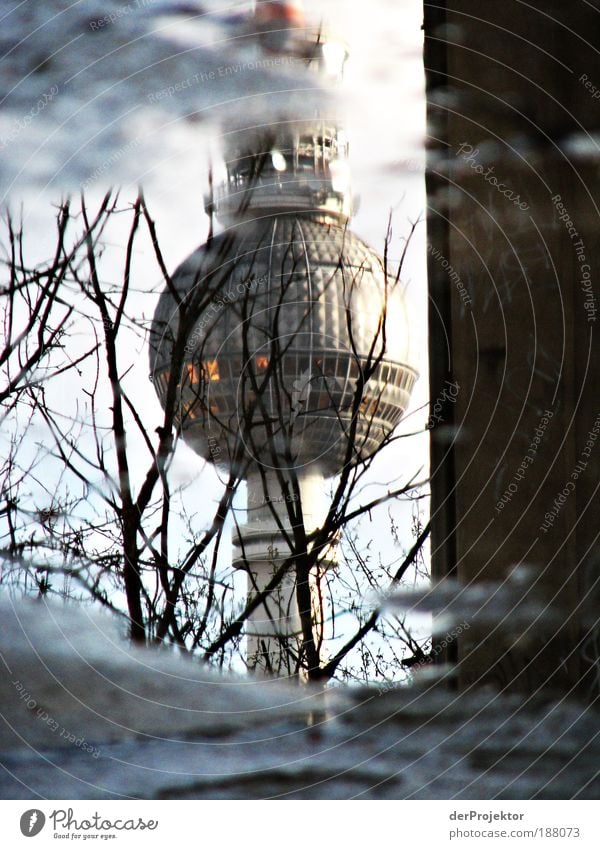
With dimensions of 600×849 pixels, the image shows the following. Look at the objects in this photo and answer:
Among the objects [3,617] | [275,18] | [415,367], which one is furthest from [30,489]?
[275,18]

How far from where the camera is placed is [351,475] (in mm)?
1250

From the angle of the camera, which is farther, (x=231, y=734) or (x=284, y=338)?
(x=284, y=338)

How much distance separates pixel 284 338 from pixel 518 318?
0.25m

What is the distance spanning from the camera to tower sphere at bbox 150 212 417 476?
123cm

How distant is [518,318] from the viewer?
1.18 meters

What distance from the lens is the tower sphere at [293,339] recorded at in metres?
1.23

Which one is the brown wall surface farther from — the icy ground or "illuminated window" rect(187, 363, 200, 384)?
"illuminated window" rect(187, 363, 200, 384)

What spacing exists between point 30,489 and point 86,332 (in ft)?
0.56

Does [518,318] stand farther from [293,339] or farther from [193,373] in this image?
[193,373]

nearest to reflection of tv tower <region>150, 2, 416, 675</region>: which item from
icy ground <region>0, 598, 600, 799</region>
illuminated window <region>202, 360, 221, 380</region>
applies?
illuminated window <region>202, 360, 221, 380</region>

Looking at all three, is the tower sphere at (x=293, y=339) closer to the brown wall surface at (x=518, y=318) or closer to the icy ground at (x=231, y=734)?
the brown wall surface at (x=518, y=318)

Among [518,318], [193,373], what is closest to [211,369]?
[193,373]

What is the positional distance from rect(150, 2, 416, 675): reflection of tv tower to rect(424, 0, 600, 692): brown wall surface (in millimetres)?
78

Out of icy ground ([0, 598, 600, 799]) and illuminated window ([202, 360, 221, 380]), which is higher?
illuminated window ([202, 360, 221, 380])
